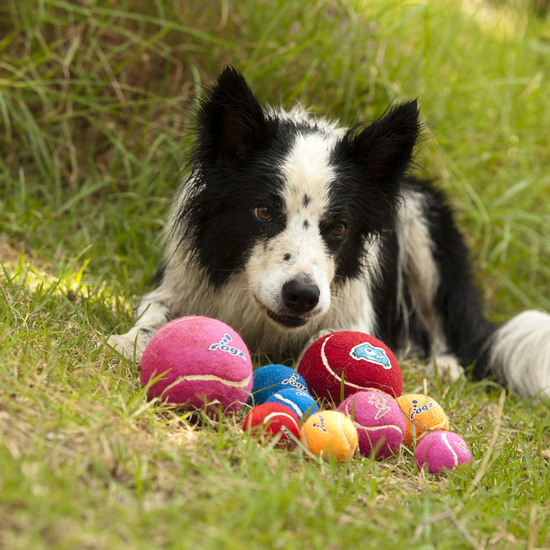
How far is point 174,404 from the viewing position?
2.14 metres

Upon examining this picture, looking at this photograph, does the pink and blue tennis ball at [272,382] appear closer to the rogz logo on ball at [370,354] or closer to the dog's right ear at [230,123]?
the rogz logo on ball at [370,354]

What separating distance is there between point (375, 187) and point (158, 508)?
82.2 inches

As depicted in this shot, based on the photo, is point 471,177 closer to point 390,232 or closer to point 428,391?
point 390,232

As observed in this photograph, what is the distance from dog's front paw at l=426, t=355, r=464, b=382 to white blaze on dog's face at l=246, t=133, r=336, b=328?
1159 mm

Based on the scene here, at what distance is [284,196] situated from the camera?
112 inches

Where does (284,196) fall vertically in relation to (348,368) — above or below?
above

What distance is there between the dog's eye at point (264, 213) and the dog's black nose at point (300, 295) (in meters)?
0.38

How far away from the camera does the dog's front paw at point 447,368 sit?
12.1 feet

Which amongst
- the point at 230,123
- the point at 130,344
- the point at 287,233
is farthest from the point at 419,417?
the point at 230,123

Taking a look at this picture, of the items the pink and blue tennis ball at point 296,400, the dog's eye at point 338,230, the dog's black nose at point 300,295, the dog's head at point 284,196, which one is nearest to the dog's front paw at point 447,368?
the dog's head at point 284,196

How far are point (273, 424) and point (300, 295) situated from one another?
0.65 meters

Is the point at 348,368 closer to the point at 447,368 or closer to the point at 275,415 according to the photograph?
the point at 275,415

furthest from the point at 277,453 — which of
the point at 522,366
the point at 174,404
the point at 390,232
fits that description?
the point at 522,366

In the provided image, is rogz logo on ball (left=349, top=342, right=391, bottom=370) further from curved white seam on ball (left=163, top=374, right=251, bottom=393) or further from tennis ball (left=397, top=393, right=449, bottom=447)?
curved white seam on ball (left=163, top=374, right=251, bottom=393)
